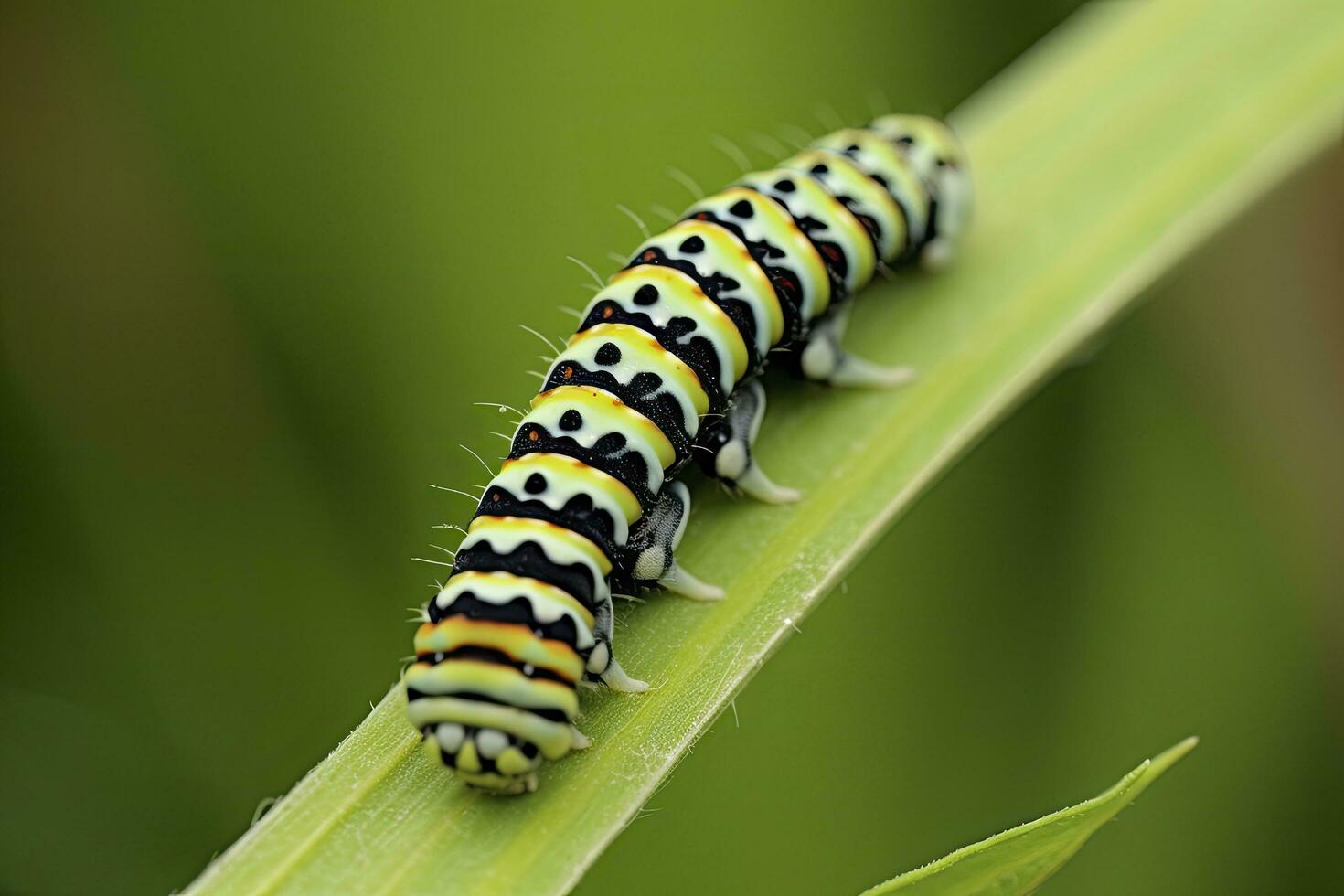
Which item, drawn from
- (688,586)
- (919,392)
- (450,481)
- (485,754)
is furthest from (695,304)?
(485,754)

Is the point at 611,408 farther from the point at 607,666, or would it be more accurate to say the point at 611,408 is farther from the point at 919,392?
the point at 919,392

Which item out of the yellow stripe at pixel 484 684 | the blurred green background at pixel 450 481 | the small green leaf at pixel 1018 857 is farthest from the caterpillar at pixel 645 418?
the small green leaf at pixel 1018 857

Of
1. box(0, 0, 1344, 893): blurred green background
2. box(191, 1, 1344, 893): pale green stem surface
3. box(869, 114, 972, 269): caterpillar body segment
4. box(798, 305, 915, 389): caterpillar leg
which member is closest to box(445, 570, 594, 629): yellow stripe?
box(191, 1, 1344, 893): pale green stem surface

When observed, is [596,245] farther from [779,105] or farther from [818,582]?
[818,582]

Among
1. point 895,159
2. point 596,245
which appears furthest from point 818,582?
point 895,159

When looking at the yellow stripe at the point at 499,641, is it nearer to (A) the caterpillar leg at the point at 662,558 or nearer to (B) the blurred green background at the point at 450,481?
(A) the caterpillar leg at the point at 662,558

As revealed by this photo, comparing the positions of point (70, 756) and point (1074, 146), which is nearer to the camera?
point (70, 756)

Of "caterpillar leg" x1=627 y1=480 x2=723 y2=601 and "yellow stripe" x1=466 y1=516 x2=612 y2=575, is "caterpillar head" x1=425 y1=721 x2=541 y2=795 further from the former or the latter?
"caterpillar leg" x1=627 y1=480 x2=723 y2=601
